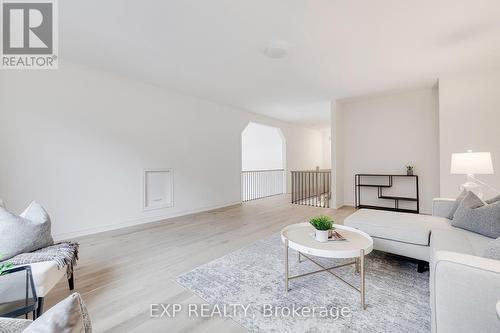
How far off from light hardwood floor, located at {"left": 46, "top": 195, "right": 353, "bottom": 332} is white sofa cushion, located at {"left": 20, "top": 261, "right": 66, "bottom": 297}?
356mm

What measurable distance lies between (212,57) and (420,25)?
2445 mm

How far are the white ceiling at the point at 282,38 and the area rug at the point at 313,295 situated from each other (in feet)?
8.32

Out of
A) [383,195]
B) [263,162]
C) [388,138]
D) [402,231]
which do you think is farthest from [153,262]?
[263,162]

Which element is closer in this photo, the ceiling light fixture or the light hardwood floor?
the light hardwood floor

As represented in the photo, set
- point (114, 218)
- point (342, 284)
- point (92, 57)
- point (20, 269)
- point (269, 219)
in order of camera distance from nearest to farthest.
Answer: point (20, 269) < point (342, 284) < point (92, 57) < point (114, 218) < point (269, 219)

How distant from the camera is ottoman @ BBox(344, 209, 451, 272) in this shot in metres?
2.13

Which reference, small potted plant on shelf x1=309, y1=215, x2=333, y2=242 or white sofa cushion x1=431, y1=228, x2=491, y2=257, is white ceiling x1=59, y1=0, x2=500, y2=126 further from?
white sofa cushion x1=431, y1=228, x2=491, y2=257

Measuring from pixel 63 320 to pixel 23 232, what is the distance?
1635 millimetres

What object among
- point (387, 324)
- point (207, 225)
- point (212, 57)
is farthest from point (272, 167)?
point (387, 324)

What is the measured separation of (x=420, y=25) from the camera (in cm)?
242

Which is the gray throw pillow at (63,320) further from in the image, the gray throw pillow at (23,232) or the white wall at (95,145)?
the white wall at (95,145)

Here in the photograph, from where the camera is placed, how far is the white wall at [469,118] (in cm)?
354

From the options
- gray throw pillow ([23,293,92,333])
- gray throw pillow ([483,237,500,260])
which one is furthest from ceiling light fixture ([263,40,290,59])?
gray throw pillow ([23,293,92,333])

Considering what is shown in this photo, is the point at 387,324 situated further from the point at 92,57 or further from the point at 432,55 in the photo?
the point at 92,57
